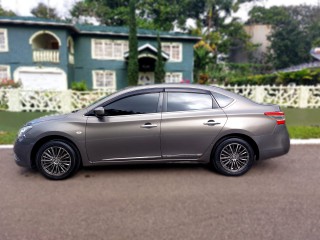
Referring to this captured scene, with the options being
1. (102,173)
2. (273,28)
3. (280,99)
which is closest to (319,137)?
(280,99)

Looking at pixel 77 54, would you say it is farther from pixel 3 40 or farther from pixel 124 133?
pixel 124 133

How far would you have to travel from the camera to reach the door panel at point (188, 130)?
3967mm

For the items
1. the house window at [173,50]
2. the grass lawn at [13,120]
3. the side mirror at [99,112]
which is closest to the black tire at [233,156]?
the side mirror at [99,112]

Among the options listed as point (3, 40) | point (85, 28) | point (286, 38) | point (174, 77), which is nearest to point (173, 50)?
point (174, 77)

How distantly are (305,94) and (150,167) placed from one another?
7681 mm

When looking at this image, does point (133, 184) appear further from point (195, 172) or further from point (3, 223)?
point (3, 223)

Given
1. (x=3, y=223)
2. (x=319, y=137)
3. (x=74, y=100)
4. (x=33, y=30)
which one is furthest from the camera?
(x=33, y=30)

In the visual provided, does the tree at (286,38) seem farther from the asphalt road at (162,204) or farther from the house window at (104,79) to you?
the asphalt road at (162,204)

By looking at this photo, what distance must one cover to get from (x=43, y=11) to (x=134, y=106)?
36.7m

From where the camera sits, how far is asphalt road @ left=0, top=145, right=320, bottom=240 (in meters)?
2.57

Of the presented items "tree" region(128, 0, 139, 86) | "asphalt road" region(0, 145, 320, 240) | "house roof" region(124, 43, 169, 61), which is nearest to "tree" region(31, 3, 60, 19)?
"tree" region(128, 0, 139, 86)

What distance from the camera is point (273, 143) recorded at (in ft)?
13.4

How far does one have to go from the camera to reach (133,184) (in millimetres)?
3775

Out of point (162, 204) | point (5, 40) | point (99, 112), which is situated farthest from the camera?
point (5, 40)
